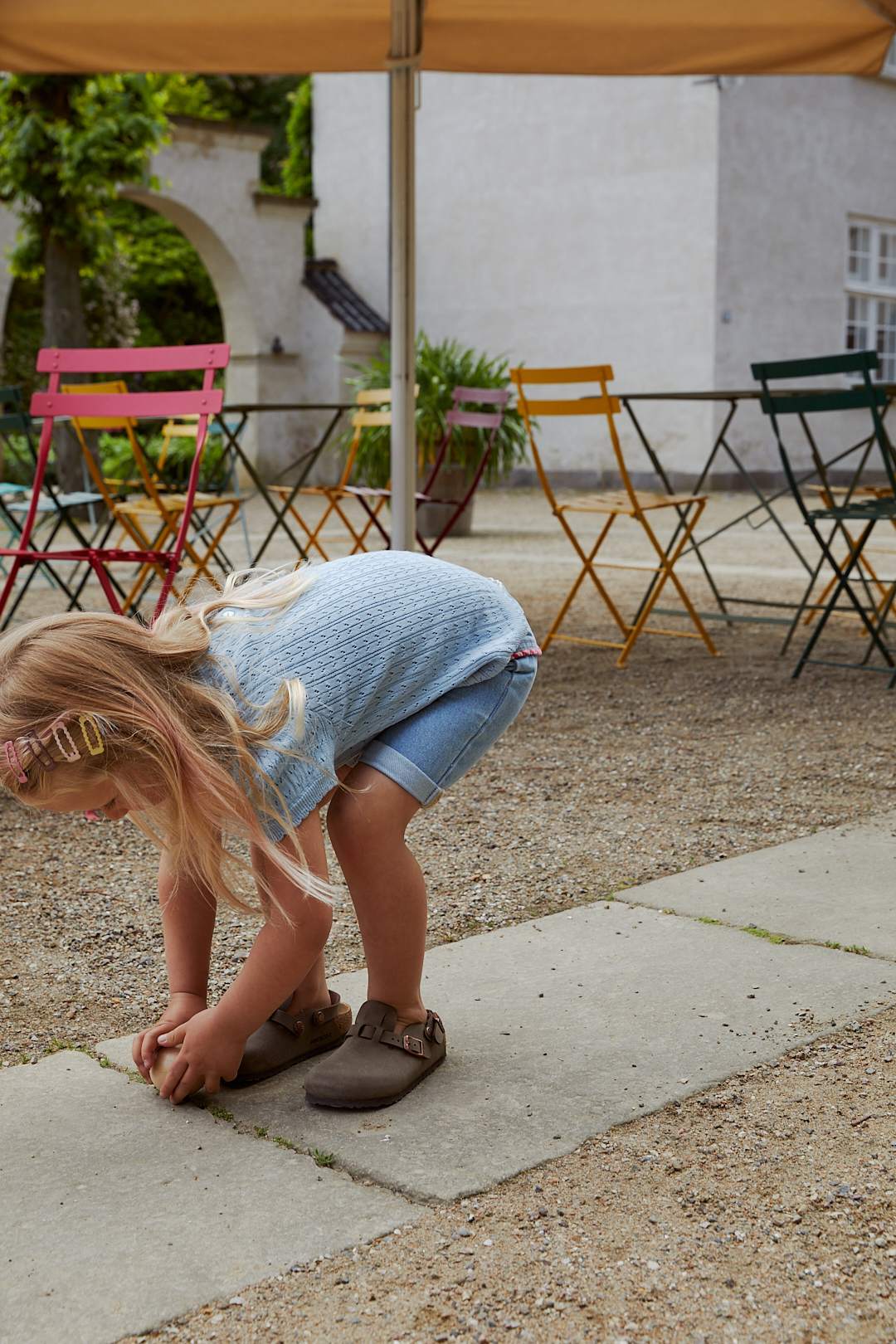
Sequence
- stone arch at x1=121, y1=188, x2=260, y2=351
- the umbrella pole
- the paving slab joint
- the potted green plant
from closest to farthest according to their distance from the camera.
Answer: the paving slab joint → the umbrella pole → the potted green plant → stone arch at x1=121, y1=188, x2=260, y2=351

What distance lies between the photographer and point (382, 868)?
172 centimetres

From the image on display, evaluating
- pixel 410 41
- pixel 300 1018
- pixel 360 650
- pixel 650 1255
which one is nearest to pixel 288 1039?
pixel 300 1018

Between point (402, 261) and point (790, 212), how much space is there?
10.6 m

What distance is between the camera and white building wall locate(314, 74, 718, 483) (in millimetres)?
13758

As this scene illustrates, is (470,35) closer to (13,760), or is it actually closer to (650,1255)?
(13,760)

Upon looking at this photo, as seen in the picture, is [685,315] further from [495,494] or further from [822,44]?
[822,44]

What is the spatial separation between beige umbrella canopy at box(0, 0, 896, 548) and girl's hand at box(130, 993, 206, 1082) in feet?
9.79

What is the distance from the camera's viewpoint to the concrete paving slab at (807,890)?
2309mm

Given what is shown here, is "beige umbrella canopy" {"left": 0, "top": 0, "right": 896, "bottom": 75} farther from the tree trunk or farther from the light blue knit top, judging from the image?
the tree trunk

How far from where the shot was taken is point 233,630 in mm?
1730

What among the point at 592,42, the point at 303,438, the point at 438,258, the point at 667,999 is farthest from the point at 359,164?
the point at 667,999

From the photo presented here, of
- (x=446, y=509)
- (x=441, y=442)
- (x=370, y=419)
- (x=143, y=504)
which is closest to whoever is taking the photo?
(x=143, y=504)

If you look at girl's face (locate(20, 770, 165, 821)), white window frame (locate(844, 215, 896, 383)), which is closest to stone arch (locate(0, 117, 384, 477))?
white window frame (locate(844, 215, 896, 383))

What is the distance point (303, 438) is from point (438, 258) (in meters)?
2.40
